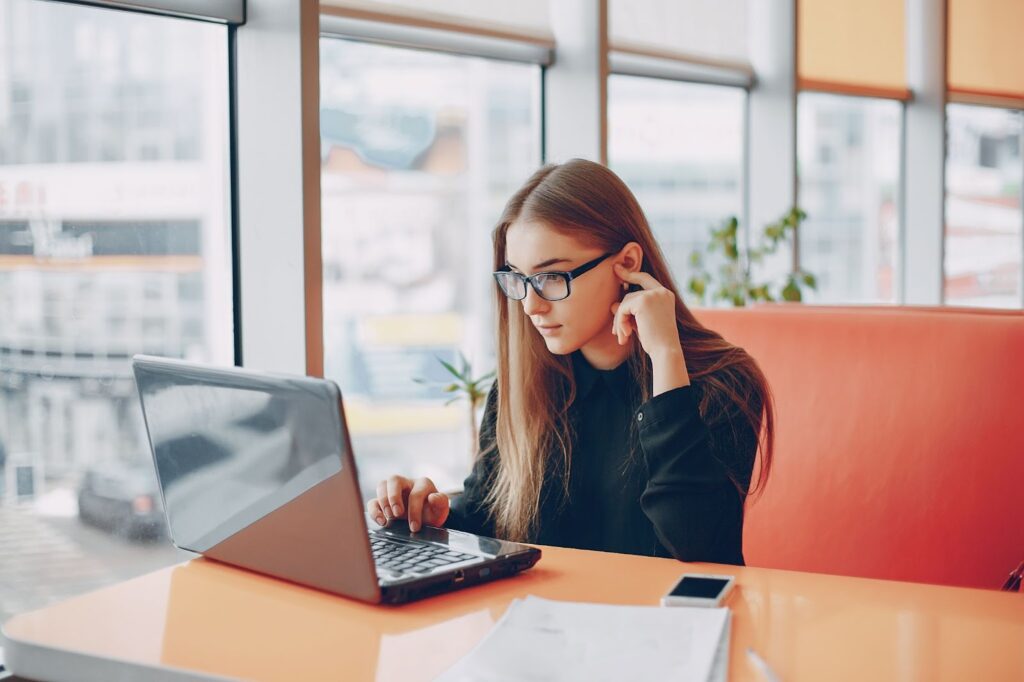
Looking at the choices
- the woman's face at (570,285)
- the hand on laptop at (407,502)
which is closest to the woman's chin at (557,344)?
the woman's face at (570,285)

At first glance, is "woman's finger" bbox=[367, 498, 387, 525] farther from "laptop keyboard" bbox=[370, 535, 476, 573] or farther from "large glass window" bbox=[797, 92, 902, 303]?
"large glass window" bbox=[797, 92, 902, 303]

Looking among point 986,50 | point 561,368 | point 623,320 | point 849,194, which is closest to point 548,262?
point 623,320

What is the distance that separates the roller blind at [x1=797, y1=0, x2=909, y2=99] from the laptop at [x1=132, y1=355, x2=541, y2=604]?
137 inches

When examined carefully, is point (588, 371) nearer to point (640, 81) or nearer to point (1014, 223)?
point (640, 81)

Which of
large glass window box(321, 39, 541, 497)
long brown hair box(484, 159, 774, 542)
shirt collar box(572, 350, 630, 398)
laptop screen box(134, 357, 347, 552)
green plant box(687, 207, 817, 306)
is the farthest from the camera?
green plant box(687, 207, 817, 306)

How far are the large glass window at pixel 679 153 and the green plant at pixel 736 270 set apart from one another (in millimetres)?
116

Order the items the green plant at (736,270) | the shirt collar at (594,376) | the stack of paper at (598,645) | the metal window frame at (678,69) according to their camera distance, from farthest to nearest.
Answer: the green plant at (736,270), the metal window frame at (678,69), the shirt collar at (594,376), the stack of paper at (598,645)

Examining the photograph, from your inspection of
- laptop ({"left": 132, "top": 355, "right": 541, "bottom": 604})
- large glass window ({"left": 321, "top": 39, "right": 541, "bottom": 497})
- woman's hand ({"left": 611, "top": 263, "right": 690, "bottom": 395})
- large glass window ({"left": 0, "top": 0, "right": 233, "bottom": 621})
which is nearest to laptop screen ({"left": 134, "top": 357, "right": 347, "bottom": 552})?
laptop ({"left": 132, "top": 355, "right": 541, "bottom": 604})

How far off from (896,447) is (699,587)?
826mm

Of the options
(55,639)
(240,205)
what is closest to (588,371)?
(55,639)

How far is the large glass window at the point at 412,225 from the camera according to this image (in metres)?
2.82

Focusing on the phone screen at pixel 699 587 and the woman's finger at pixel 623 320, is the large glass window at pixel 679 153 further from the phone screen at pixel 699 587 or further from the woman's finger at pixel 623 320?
the phone screen at pixel 699 587

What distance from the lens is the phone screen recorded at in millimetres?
1106

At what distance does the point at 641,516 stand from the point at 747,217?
2.87 metres
